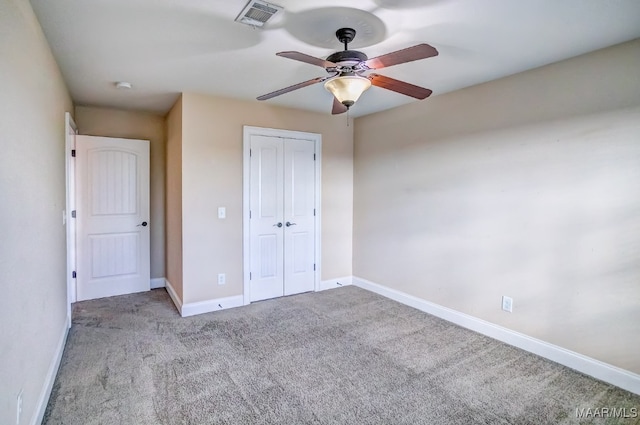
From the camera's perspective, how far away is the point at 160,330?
3.34 meters

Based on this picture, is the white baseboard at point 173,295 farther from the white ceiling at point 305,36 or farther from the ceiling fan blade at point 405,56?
the ceiling fan blade at point 405,56

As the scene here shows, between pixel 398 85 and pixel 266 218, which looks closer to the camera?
pixel 398 85

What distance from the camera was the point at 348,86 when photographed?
2154 mm

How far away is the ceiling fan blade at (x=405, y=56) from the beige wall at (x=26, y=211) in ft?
5.96

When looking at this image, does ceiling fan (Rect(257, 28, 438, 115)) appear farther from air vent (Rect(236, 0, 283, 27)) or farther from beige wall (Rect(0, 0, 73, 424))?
beige wall (Rect(0, 0, 73, 424))

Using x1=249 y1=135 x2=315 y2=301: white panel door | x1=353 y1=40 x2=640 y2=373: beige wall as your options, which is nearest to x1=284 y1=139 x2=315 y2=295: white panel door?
x1=249 y1=135 x2=315 y2=301: white panel door

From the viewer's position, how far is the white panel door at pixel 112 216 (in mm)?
4246

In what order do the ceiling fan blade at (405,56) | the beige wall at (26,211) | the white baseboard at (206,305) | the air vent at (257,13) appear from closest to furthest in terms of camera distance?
the beige wall at (26,211), the ceiling fan blade at (405,56), the air vent at (257,13), the white baseboard at (206,305)

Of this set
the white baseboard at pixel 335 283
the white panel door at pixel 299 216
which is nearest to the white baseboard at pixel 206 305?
the white panel door at pixel 299 216

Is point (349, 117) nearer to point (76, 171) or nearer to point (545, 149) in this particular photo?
point (545, 149)

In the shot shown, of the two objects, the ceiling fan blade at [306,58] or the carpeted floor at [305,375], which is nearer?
the ceiling fan blade at [306,58]

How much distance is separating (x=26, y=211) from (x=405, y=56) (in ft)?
7.45

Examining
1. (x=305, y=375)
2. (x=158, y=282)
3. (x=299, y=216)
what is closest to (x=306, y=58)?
(x=305, y=375)

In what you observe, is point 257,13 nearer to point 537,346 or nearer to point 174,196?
point 174,196
